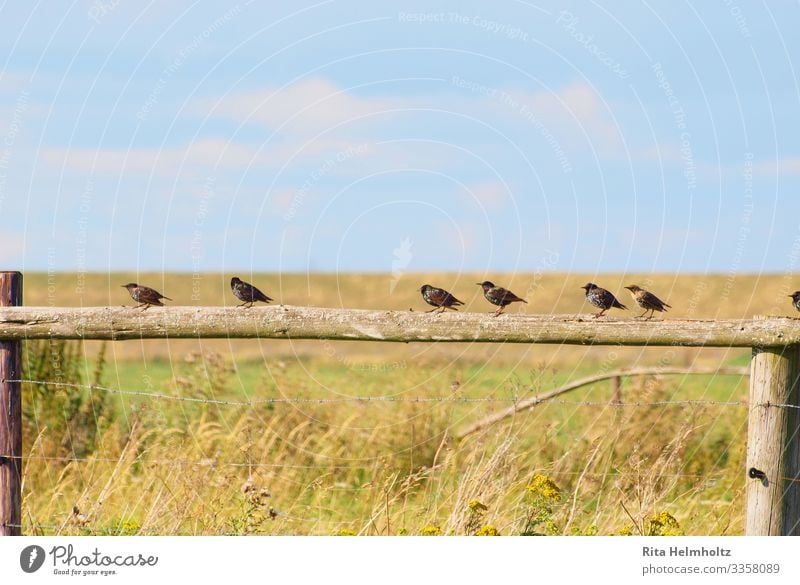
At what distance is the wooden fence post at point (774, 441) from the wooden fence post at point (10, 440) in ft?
16.6

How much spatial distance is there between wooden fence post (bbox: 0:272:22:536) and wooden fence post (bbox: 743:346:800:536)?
16.6ft

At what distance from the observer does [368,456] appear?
11188mm

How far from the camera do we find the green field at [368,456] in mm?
7520

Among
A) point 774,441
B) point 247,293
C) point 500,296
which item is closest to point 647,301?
point 500,296

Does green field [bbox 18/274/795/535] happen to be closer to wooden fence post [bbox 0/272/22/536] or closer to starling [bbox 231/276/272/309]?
wooden fence post [bbox 0/272/22/536]

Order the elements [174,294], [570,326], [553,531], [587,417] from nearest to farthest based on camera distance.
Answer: [570,326], [553,531], [587,417], [174,294]

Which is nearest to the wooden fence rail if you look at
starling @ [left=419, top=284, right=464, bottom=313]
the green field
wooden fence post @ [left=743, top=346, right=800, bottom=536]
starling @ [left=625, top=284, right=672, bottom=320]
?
wooden fence post @ [left=743, top=346, right=800, bottom=536]

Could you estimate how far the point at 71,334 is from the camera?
23.3 ft

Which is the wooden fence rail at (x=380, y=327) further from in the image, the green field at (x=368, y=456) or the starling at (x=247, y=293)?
the starling at (x=247, y=293)

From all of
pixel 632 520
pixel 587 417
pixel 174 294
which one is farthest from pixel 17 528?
pixel 174 294

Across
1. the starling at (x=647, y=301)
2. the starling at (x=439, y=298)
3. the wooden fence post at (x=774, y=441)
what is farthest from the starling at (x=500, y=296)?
the wooden fence post at (x=774, y=441)

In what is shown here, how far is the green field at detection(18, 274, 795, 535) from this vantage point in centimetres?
752
